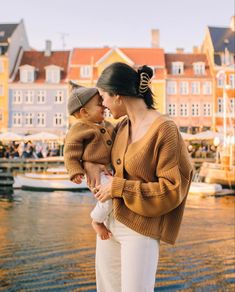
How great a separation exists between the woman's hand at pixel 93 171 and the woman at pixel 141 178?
46 mm

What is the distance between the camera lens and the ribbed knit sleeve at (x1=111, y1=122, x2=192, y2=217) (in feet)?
6.83

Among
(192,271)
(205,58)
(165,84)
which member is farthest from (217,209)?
(205,58)

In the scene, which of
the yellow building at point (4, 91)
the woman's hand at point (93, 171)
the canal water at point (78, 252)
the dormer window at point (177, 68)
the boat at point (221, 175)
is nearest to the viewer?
the woman's hand at point (93, 171)

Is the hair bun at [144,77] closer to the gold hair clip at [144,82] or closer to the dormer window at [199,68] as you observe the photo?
the gold hair clip at [144,82]

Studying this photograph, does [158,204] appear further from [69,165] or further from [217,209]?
[217,209]

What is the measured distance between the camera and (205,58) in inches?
1713

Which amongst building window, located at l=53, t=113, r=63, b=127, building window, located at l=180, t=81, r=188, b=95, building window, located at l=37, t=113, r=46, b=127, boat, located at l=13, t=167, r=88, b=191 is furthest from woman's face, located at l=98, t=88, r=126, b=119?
building window, located at l=180, t=81, r=188, b=95

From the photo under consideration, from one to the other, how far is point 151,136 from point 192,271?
4.19 meters

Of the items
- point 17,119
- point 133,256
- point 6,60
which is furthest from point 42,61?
point 133,256

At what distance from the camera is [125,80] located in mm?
2184

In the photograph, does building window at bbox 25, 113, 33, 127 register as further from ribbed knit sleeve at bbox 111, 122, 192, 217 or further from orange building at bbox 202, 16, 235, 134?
ribbed knit sleeve at bbox 111, 122, 192, 217

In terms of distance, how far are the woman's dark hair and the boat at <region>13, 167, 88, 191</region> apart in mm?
17550

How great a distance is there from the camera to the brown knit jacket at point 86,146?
234 centimetres

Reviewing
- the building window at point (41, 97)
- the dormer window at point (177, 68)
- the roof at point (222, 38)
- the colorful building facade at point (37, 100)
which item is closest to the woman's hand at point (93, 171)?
the colorful building facade at point (37, 100)
